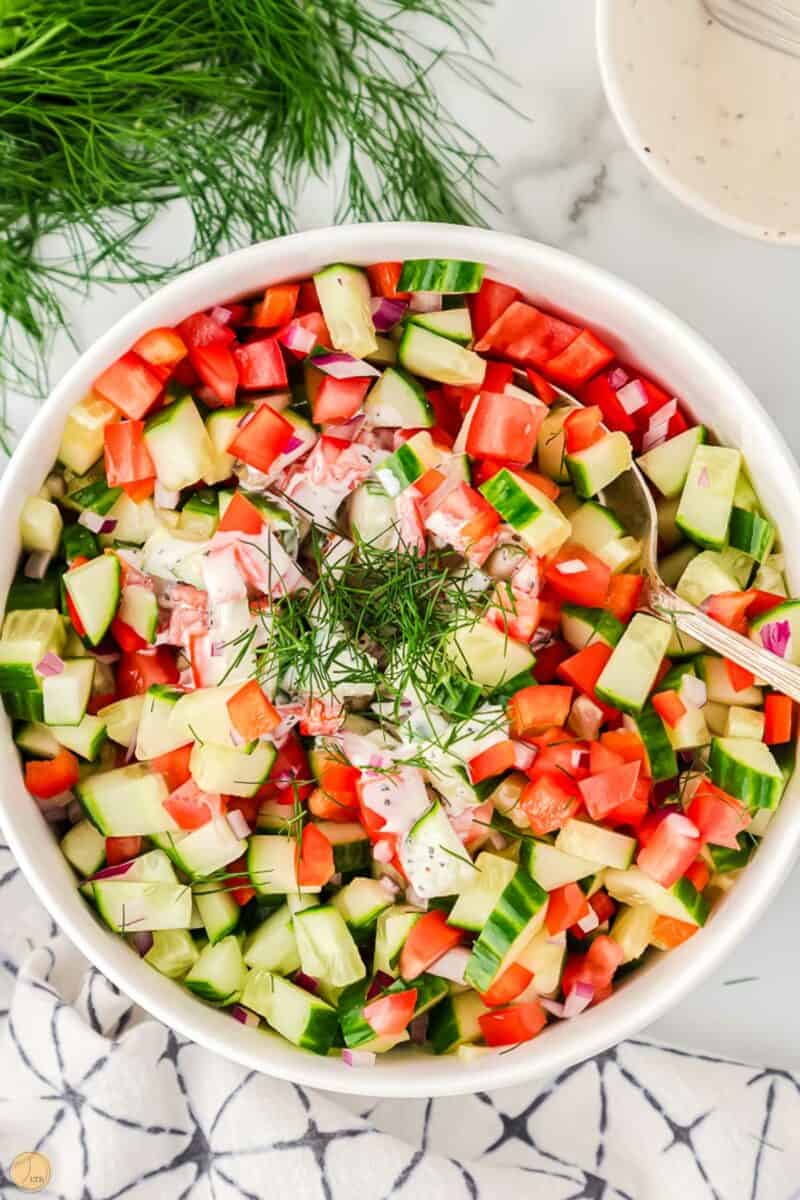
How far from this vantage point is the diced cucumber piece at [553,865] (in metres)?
1.79

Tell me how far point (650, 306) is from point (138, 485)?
841mm

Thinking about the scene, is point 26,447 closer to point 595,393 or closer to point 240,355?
point 240,355

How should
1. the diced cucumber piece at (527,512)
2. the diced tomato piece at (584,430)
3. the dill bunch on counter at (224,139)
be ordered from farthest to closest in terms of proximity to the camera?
the dill bunch on counter at (224,139) < the diced tomato piece at (584,430) < the diced cucumber piece at (527,512)

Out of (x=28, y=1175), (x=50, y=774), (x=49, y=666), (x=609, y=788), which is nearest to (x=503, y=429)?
(x=609, y=788)

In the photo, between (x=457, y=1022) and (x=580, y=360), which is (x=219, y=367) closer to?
(x=580, y=360)

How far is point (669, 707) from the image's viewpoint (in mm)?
1789

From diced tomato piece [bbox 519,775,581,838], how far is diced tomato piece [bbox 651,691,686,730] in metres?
0.17

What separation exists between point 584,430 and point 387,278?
0.39 metres

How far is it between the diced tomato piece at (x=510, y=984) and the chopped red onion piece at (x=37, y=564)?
96 cm

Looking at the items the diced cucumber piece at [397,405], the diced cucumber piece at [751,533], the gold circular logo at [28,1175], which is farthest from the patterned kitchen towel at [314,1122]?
the diced cucumber piece at [397,405]

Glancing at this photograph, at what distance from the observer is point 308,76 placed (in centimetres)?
208

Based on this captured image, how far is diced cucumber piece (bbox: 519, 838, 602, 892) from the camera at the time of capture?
1795mm

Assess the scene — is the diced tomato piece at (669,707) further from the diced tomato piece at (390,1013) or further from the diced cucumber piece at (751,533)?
the diced tomato piece at (390,1013)

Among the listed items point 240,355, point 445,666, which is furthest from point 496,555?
point 240,355
